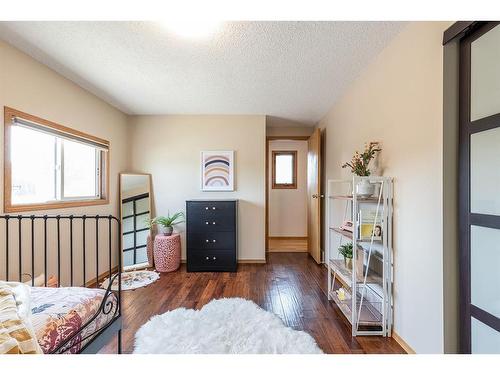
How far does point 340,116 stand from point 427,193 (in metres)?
1.75

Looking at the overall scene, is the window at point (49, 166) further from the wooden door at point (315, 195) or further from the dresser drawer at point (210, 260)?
the wooden door at point (315, 195)

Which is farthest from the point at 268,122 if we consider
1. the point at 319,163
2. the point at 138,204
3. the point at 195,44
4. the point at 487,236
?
the point at 487,236

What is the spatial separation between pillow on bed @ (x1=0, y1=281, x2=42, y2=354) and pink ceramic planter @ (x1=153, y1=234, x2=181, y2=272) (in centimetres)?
217

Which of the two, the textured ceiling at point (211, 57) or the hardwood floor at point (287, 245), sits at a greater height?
the textured ceiling at point (211, 57)

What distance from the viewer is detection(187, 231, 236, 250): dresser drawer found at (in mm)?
3197

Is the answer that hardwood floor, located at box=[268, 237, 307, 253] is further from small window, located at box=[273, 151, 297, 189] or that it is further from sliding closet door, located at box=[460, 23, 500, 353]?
sliding closet door, located at box=[460, 23, 500, 353]

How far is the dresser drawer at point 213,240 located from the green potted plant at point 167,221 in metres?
0.39

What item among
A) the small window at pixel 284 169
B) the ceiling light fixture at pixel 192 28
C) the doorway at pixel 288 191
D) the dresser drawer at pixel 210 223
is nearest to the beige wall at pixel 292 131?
the doorway at pixel 288 191

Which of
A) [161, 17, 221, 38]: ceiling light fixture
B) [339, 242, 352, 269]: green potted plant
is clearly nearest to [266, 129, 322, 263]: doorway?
[339, 242, 352, 269]: green potted plant

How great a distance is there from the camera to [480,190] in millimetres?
1179

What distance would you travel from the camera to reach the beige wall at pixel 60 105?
5.87 feet

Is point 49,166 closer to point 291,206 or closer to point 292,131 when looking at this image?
point 292,131

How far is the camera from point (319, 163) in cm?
343

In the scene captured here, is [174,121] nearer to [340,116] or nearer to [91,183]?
[91,183]
